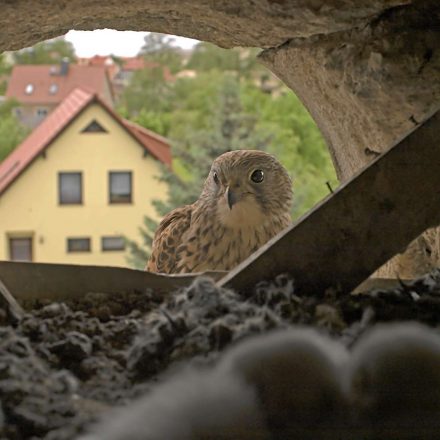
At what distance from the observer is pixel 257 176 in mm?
1587

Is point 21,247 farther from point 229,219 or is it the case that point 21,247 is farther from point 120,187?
point 229,219

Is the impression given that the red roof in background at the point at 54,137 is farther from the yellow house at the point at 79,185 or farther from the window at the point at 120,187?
the window at the point at 120,187

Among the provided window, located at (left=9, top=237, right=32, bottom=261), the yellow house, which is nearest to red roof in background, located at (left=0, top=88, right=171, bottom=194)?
the yellow house

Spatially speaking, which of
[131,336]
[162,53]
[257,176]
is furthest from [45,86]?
[131,336]

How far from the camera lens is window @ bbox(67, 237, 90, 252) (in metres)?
6.20

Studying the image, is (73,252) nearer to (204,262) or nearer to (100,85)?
(100,85)

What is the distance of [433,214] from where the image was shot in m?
Answer: 0.64

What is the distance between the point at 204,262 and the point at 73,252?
16.5 feet

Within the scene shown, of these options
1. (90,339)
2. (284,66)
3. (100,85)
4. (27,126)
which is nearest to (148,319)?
(90,339)

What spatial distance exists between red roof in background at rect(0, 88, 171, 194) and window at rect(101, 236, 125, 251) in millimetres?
833

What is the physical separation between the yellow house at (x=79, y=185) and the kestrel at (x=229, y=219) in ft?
13.5

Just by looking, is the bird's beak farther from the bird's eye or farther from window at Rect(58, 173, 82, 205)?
window at Rect(58, 173, 82, 205)

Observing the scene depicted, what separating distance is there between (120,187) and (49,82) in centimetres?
160

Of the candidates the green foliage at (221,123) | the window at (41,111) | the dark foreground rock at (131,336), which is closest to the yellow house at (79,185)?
the green foliage at (221,123)
